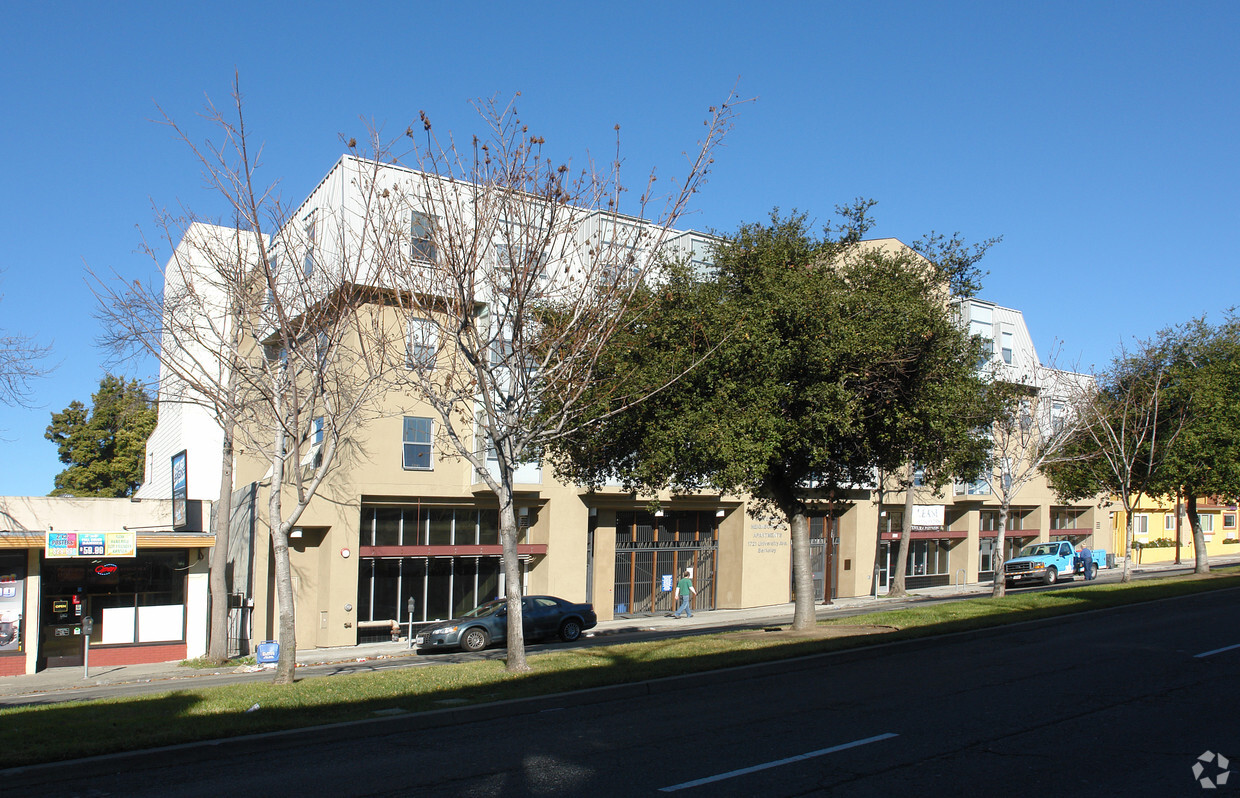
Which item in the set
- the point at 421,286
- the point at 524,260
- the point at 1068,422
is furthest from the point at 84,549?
the point at 1068,422

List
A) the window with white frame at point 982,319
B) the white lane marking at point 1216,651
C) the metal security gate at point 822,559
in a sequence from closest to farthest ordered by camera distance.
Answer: the white lane marking at point 1216,651, the metal security gate at point 822,559, the window with white frame at point 982,319

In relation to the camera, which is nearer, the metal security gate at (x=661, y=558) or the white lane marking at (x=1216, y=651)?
the white lane marking at (x=1216, y=651)

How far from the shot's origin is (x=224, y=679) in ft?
62.4

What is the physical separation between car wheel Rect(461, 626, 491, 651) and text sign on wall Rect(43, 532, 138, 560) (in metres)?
9.02

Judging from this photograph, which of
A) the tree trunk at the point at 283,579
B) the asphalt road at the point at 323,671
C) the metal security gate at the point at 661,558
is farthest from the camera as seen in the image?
the metal security gate at the point at 661,558

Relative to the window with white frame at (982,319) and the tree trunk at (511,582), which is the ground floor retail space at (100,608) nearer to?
the tree trunk at (511,582)

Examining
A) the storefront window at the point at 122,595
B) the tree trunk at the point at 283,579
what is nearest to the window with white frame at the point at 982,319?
the storefront window at the point at 122,595

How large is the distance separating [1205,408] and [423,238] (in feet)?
91.1

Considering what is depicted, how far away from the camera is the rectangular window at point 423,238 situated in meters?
12.5

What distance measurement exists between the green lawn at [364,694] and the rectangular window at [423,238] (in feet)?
18.9

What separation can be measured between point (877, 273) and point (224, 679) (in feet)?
51.1

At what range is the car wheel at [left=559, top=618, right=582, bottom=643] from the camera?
24797mm

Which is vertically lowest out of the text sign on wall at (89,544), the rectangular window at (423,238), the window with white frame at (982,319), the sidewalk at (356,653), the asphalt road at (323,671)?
the sidewalk at (356,653)

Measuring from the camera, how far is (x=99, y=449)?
53.9 meters
